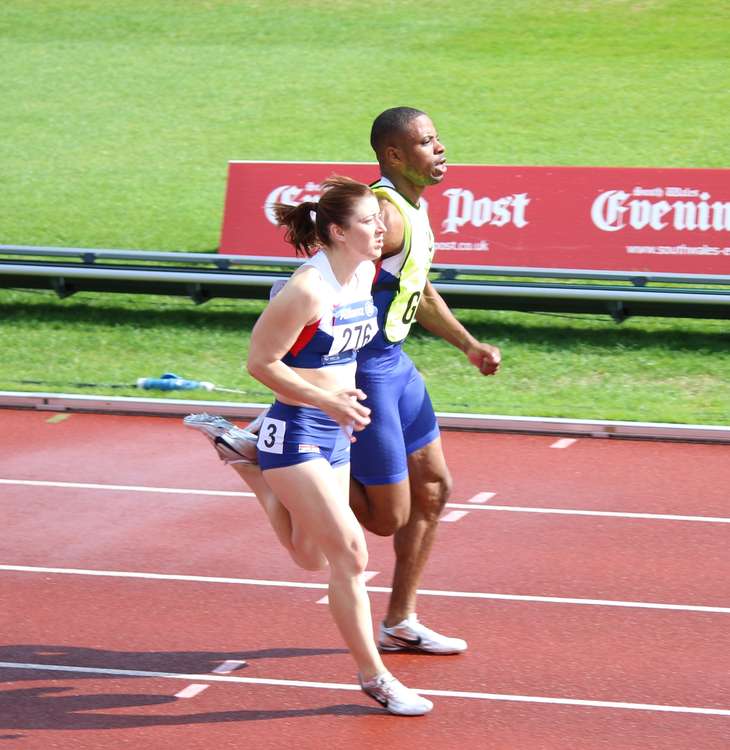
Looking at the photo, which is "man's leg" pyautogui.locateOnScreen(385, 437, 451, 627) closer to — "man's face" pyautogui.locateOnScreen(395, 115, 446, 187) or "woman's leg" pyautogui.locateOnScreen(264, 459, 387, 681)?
"woman's leg" pyautogui.locateOnScreen(264, 459, 387, 681)

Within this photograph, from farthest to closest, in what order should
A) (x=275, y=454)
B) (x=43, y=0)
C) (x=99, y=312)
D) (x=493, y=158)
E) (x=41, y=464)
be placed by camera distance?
1. (x=43, y=0)
2. (x=493, y=158)
3. (x=99, y=312)
4. (x=41, y=464)
5. (x=275, y=454)

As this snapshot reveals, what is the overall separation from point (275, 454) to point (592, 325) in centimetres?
852

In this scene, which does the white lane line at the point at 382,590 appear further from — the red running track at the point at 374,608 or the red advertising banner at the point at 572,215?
the red advertising banner at the point at 572,215

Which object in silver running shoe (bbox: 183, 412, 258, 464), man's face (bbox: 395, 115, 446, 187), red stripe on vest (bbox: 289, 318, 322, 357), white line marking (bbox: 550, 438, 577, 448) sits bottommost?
white line marking (bbox: 550, 438, 577, 448)

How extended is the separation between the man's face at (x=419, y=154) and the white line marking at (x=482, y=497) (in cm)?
322

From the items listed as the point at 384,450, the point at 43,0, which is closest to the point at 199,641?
the point at 384,450

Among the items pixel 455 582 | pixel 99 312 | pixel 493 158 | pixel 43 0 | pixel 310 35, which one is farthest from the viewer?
pixel 43 0

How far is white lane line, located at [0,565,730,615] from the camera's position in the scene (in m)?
7.27

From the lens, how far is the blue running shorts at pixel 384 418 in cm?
621

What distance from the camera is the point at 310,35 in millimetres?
28688

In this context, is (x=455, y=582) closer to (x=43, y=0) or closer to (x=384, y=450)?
(x=384, y=450)

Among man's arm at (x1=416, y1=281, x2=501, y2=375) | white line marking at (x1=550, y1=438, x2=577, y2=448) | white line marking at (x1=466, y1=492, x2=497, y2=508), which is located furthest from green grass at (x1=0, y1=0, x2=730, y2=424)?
man's arm at (x1=416, y1=281, x2=501, y2=375)

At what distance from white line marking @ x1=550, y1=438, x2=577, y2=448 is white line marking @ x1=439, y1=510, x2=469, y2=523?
1716 millimetres

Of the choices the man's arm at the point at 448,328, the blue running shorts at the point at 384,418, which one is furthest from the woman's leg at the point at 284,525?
the man's arm at the point at 448,328
